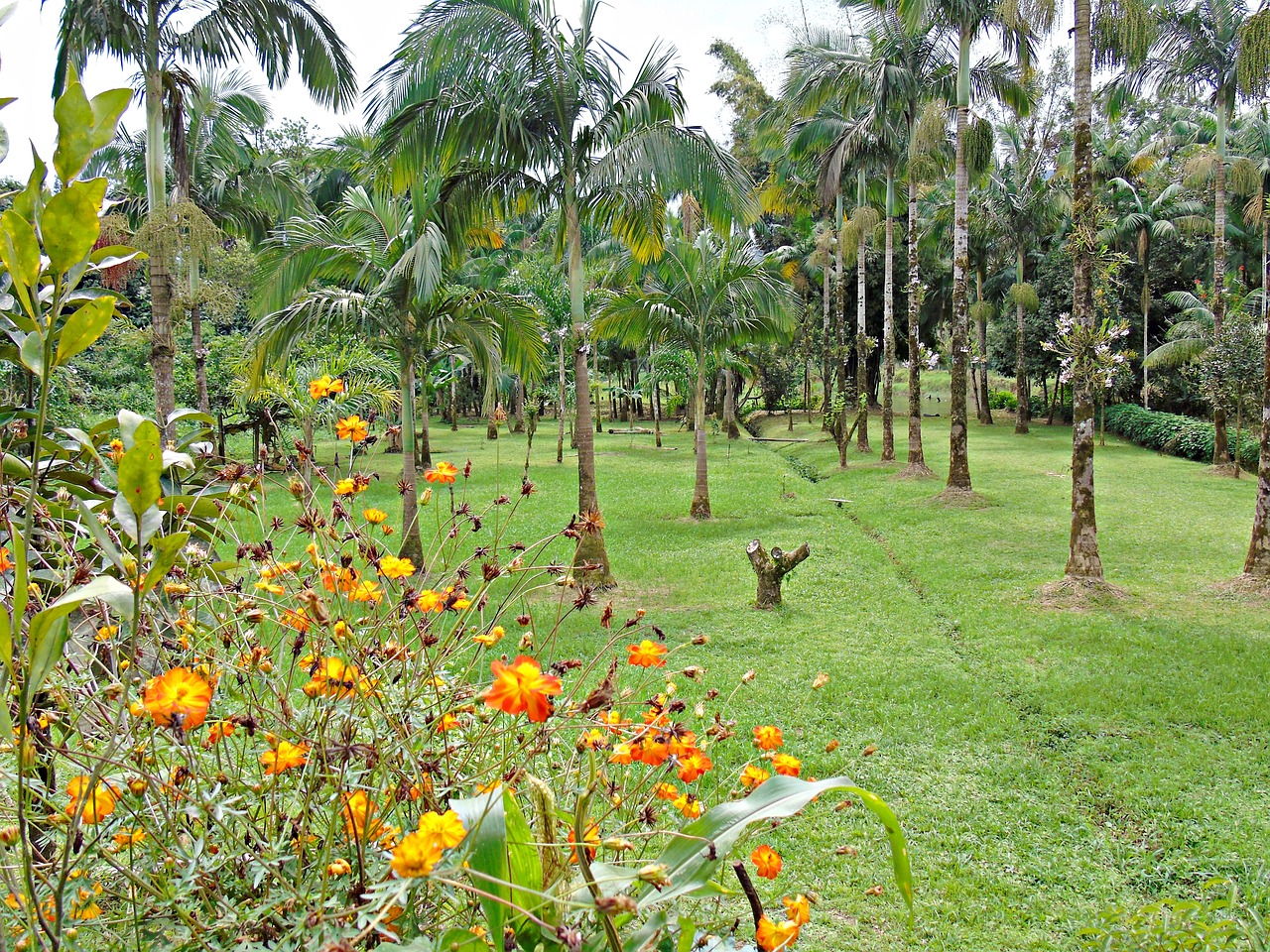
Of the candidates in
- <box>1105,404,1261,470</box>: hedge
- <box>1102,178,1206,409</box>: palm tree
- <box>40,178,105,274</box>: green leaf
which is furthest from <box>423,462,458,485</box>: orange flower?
<box>1102,178,1206,409</box>: palm tree

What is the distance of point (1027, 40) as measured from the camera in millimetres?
12070

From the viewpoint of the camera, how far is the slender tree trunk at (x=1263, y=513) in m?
7.25

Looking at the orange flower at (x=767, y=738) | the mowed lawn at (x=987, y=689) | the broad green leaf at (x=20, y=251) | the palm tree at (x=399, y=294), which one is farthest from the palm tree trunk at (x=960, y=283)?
the broad green leaf at (x=20, y=251)

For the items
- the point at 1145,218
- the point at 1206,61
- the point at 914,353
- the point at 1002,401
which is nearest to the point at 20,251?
the point at 914,353

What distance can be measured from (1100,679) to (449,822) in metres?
6.06

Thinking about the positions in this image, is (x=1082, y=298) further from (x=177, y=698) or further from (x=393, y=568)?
(x=177, y=698)

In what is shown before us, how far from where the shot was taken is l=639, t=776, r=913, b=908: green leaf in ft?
3.71

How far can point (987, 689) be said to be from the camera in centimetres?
588

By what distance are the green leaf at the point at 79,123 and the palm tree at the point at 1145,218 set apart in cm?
2671

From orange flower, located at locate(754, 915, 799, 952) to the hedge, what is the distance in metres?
18.6

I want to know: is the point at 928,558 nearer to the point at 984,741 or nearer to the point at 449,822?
the point at 984,741

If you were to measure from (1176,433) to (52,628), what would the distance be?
22.6 metres

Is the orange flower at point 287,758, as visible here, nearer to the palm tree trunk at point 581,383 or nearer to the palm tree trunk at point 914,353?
the palm tree trunk at point 581,383

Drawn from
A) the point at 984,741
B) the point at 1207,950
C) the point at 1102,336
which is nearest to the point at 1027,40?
the point at 1102,336
